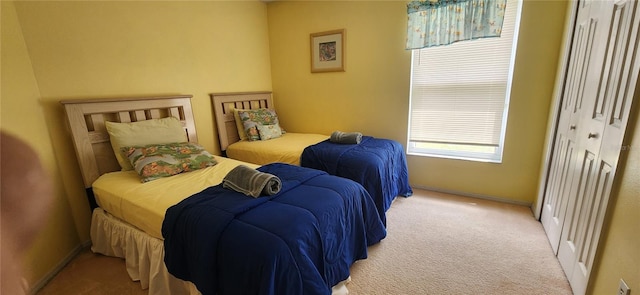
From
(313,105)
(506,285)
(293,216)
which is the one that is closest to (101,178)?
(293,216)

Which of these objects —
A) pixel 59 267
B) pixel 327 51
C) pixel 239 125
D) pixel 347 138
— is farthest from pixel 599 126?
pixel 59 267

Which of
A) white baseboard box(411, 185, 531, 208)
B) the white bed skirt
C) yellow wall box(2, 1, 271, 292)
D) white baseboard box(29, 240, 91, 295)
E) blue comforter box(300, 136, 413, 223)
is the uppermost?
yellow wall box(2, 1, 271, 292)

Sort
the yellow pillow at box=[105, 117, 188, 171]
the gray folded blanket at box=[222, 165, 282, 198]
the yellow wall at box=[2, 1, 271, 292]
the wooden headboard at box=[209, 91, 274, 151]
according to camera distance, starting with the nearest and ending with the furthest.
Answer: the gray folded blanket at box=[222, 165, 282, 198]
the yellow wall at box=[2, 1, 271, 292]
the yellow pillow at box=[105, 117, 188, 171]
the wooden headboard at box=[209, 91, 274, 151]

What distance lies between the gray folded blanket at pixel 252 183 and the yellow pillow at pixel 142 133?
944 millimetres

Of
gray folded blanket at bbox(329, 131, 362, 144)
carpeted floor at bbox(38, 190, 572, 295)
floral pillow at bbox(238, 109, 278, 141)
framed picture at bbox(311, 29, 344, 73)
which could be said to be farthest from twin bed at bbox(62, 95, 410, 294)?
framed picture at bbox(311, 29, 344, 73)

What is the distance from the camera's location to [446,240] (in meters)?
2.01

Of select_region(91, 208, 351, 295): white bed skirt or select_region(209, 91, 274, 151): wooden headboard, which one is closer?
select_region(91, 208, 351, 295): white bed skirt

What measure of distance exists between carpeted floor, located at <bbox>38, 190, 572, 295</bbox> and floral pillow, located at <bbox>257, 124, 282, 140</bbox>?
1.59 m

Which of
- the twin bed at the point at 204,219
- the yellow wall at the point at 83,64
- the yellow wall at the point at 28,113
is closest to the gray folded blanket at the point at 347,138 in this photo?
the twin bed at the point at 204,219

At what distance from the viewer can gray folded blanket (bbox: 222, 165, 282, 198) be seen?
1.40 m

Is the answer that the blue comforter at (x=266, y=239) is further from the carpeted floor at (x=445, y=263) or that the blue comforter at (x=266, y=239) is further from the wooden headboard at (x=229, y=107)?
the wooden headboard at (x=229, y=107)

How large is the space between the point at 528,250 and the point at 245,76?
10.5ft

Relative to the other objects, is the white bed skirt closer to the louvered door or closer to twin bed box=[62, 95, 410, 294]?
twin bed box=[62, 95, 410, 294]

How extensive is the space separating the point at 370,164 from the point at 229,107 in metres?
1.82
